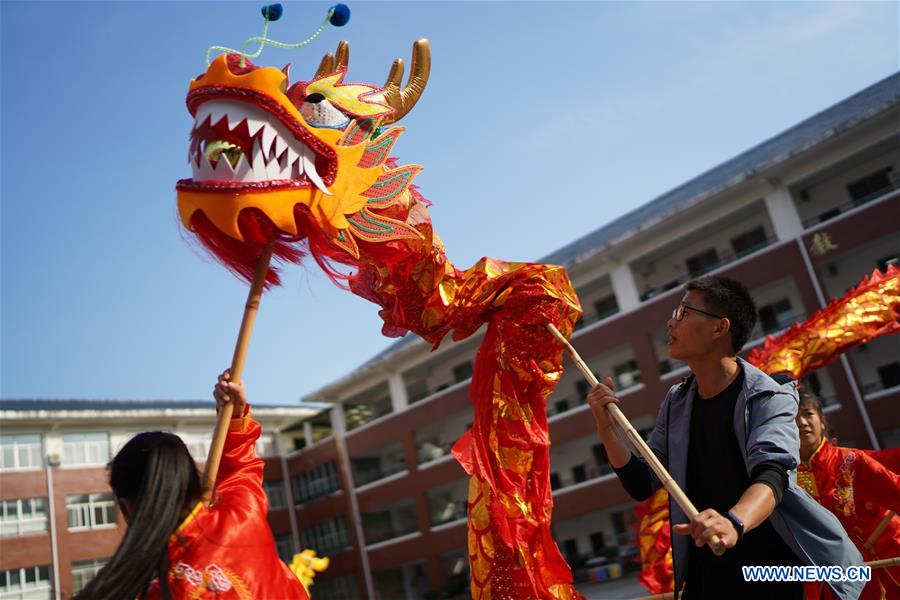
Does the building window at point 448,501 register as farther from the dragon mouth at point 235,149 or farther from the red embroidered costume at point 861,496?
the dragon mouth at point 235,149

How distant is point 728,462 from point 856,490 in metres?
2.14

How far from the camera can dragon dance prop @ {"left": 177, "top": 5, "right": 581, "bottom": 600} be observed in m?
2.62

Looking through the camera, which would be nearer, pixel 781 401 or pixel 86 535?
pixel 781 401

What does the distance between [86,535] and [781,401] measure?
2471 cm

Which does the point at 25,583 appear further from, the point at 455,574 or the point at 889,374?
the point at 889,374

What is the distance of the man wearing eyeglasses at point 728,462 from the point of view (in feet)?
7.11

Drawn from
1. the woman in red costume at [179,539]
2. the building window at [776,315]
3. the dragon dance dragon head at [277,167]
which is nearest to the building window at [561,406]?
the building window at [776,315]

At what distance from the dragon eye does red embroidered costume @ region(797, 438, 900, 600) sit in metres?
3.00

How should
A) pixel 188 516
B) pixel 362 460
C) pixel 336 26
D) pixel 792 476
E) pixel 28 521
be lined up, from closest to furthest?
1. pixel 188 516
2. pixel 792 476
3. pixel 336 26
4. pixel 28 521
5. pixel 362 460

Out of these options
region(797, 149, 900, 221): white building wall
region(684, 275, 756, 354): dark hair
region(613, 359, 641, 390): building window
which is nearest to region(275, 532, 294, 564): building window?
region(613, 359, 641, 390): building window

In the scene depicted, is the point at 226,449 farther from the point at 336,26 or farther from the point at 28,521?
the point at 28,521

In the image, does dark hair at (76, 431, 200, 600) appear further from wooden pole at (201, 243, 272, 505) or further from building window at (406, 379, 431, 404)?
building window at (406, 379, 431, 404)

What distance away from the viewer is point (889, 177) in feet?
58.1

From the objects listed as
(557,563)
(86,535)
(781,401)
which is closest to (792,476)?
(781,401)
